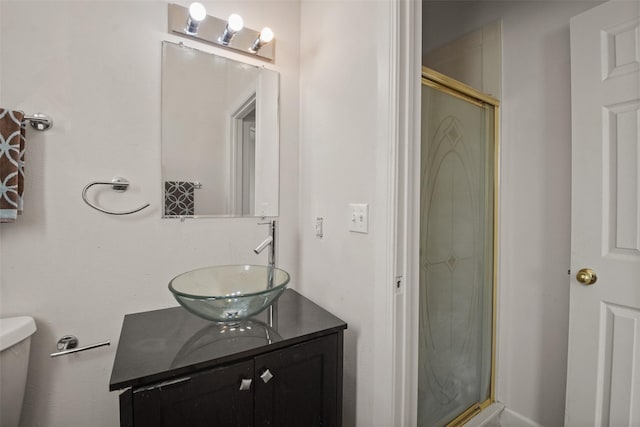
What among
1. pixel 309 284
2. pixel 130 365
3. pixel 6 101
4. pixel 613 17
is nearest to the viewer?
pixel 130 365

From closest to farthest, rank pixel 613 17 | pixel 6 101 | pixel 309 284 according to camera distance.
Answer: pixel 6 101, pixel 613 17, pixel 309 284

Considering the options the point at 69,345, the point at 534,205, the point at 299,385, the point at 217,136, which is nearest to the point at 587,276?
the point at 534,205

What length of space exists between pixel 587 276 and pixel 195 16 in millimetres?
1885

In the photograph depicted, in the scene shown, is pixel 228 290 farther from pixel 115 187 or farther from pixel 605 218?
pixel 605 218

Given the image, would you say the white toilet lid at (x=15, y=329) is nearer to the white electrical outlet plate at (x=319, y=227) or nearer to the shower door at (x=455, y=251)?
the white electrical outlet plate at (x=319, y=227)

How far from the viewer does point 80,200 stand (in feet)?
3.30

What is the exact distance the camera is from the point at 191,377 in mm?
744

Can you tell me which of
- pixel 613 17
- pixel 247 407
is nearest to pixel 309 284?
pixel 247 407

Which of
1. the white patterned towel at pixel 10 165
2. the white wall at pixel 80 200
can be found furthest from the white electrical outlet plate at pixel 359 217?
the white patterned towel at pixel 10 165

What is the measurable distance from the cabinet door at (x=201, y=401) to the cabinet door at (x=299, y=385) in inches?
1.6

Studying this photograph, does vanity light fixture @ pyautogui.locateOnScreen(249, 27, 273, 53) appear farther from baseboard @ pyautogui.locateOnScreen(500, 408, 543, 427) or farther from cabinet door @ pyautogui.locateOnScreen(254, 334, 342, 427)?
baseboard @ pyautogui.locateOnScreen(500, 408, 543, 427)

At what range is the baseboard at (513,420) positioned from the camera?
144 centimetres

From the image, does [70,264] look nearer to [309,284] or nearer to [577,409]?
[309,284]

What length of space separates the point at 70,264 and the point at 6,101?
565 mm
